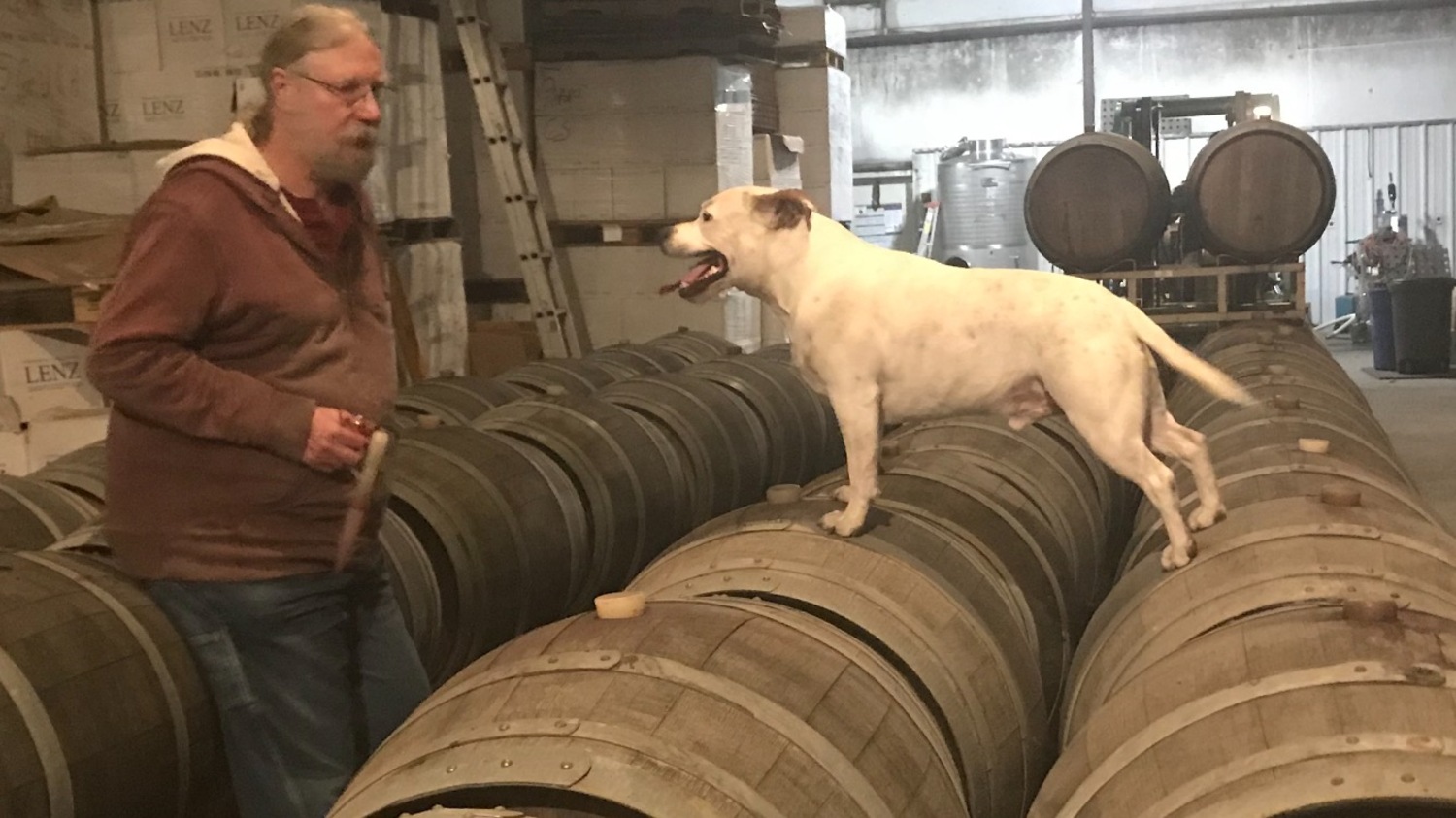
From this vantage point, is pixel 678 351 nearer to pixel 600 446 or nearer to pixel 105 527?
pixel 600 446

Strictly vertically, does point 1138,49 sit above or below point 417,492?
above

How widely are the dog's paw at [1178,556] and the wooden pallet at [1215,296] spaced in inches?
191

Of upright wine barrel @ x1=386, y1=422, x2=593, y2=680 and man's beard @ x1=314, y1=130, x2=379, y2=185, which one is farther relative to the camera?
upright wine barrel @ x1=386, y1=422, x2=593, y2=680

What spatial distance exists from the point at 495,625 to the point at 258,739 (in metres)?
1.44

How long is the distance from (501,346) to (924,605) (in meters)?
5.74

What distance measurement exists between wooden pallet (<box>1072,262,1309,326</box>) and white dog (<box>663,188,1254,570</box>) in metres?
4.55

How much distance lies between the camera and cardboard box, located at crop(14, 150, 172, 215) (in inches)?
230

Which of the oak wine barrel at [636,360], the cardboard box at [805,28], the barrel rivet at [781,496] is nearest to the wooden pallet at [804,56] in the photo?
the cardboard box at [805,28]

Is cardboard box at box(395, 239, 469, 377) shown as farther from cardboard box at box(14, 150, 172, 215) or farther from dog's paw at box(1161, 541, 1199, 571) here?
dog's paw at box(1161, 541, 1199, 571)

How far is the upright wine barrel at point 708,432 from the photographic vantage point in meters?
4.93

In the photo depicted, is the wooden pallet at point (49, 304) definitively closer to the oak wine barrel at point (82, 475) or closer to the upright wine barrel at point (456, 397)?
the oak wine barrel at point (82, 475)

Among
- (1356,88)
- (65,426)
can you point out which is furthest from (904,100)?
(65,426)

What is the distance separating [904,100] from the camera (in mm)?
18188

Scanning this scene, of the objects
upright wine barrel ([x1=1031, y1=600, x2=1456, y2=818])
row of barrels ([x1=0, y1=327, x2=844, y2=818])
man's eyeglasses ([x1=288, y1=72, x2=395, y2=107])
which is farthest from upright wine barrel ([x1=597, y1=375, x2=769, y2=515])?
upright wine barrel ([x1=1031, y1=600, x2=1456, y2=818])
